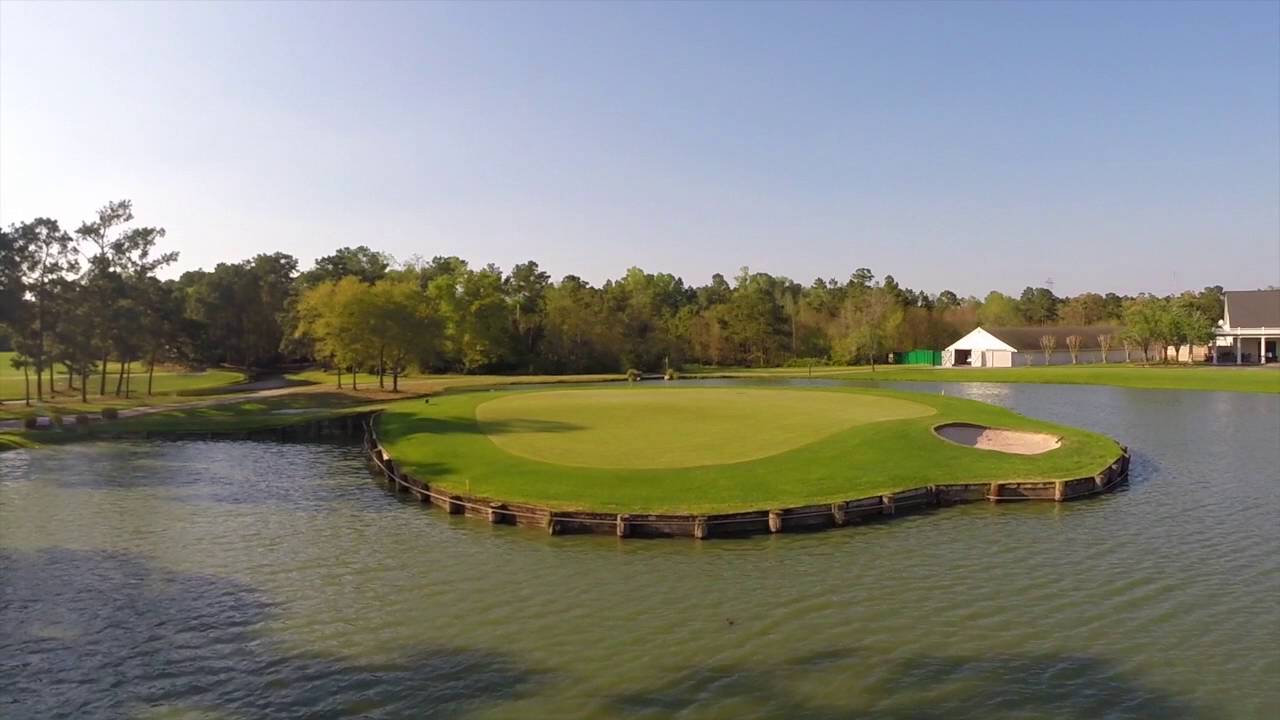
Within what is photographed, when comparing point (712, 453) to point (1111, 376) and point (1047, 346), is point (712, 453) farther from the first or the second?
point (1047, 346)

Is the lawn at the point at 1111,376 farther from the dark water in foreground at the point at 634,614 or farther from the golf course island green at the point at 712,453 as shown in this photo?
the dark water in foreground at the point at 634,614

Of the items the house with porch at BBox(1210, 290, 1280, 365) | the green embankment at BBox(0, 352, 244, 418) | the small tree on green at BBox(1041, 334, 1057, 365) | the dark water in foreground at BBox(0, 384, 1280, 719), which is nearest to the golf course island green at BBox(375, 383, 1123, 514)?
the dark water in foreground at BBox(0, 384, 1280, 719)

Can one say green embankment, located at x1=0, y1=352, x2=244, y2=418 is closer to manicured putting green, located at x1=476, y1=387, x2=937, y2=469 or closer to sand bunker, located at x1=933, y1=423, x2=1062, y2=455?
manicured putting green, located at x1=476, y1=387, x2=937, y2=469

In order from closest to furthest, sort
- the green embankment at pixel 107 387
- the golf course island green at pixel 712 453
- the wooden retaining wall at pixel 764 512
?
the wooden retaining wall at pixel 764 512 → the golf course island green at pixel 712 453 → the green embankment at pixel 107 387

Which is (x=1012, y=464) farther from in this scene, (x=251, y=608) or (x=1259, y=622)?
(x=251, y=608)

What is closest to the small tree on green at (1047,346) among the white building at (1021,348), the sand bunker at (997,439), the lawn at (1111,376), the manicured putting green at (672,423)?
the white building at (1021,348)

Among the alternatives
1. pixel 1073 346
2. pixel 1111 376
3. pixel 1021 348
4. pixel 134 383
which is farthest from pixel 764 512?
pixel 1073 346
